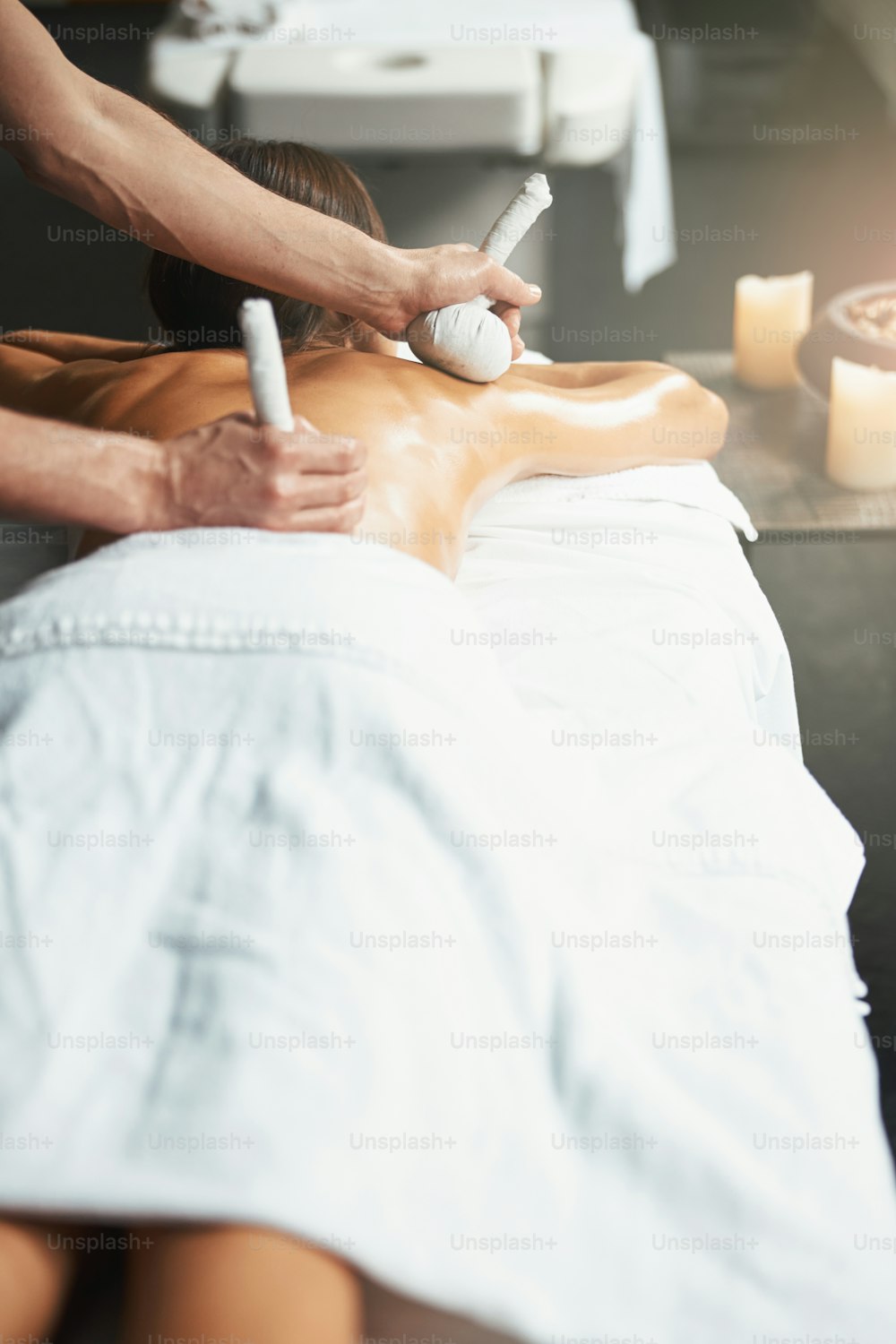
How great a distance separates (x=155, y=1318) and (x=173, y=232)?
3.43 feet

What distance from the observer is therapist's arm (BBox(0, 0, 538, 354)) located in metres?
1.24

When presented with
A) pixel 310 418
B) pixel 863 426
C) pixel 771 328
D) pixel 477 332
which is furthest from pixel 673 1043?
pixel 771 328

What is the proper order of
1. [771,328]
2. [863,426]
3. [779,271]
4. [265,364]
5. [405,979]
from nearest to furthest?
1. [405,979]
2. [265,364]
3. [863,426]
4. [771,328]
5. [779,271]

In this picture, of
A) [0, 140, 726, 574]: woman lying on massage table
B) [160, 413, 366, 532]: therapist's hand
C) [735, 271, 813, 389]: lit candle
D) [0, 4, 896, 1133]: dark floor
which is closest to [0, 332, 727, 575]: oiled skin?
[0, 140, 726, 574]: woman lying on massage table

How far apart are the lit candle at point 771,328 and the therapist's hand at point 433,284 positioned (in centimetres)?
67

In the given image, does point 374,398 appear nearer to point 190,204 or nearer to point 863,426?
point 190,204

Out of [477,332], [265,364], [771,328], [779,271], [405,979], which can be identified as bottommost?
[779,271]

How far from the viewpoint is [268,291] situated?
142 centimetres

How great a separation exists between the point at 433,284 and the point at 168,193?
298mm

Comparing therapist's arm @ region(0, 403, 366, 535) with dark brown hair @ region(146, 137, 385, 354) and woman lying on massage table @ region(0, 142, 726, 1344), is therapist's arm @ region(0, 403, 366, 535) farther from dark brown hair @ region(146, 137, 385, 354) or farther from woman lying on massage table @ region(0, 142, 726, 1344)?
dark brown hair @ region(146, 137, 385, 354)

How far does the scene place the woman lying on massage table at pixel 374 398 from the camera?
119 cm

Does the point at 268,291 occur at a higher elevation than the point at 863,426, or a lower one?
higher

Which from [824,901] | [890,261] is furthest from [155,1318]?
[890,261]

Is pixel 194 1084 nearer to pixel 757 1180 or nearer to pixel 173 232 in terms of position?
pixel 757 1180
